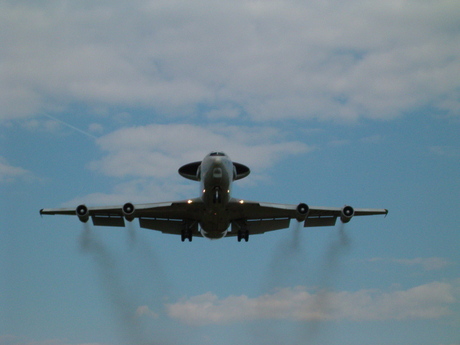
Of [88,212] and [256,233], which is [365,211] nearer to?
[256,233]

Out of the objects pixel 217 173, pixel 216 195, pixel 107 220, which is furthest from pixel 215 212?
pixel 107 220

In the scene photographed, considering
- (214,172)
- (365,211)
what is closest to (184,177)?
(214,172)

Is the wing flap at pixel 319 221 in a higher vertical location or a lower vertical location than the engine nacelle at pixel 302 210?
higher

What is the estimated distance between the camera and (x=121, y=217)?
204ft

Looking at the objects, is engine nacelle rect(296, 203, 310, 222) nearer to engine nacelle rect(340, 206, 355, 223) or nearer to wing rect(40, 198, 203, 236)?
engine nacelle rect(340, 206, 355, 223)

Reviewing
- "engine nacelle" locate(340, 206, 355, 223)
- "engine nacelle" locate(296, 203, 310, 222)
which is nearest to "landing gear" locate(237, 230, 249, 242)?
"engine nacelle" locate(296, 203, 310, 222)

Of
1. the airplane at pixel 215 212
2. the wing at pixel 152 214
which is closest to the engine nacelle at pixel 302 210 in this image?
the airplane at pixel 215 212

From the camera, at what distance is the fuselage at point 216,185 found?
178 feet

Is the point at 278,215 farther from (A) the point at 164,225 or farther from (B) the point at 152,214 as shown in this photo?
(B) the point at 152,214

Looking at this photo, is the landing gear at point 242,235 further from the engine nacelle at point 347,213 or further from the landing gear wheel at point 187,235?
the engine nacelle at point 347,213

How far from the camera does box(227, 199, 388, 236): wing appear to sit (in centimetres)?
5934

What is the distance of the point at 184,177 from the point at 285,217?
32.9ft

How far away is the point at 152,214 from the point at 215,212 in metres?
7.41

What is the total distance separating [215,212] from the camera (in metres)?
57.7
